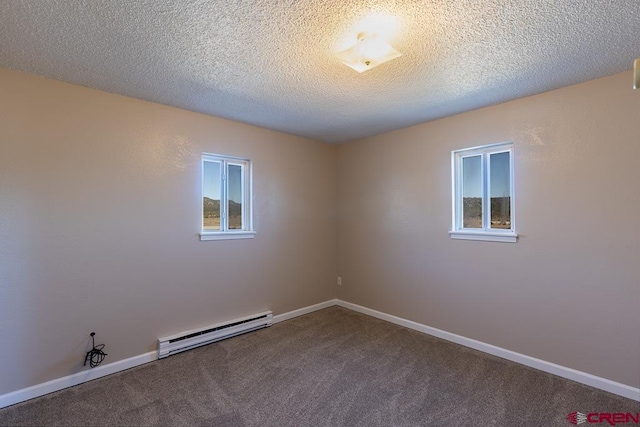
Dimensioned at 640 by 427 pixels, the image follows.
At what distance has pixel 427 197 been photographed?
3.26m

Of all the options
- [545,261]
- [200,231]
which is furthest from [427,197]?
[200,231]

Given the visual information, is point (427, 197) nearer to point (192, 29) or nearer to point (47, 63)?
point (192, 29)

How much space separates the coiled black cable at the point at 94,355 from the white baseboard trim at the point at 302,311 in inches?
66.3

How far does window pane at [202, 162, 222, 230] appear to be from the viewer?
3154 millimetres

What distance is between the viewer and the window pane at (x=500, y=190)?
280 centimetres

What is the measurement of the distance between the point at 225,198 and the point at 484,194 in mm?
2786

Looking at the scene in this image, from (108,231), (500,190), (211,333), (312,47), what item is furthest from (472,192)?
(108,231)

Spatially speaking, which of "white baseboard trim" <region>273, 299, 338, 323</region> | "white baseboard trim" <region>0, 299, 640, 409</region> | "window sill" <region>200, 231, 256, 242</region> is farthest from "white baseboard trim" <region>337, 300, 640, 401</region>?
"window sill" <region>200, 231, 256, 242</region>

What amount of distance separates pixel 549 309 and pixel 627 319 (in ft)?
1.48

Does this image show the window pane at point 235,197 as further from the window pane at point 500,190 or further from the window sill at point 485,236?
the window pane at point 500,190

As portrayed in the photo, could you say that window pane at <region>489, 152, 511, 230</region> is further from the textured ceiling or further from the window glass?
the window glass

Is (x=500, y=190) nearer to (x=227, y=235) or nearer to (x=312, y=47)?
(x=312, y=47)
